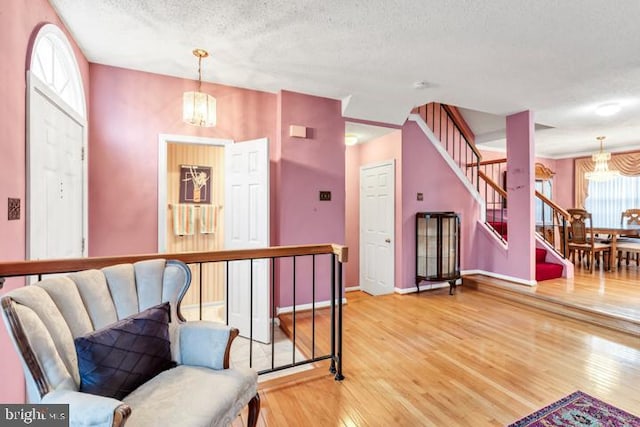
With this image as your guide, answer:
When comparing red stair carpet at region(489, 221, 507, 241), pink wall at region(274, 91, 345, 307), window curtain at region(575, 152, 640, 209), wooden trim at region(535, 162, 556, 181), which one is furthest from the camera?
wooden trim at region(535, 162, 556, 181)

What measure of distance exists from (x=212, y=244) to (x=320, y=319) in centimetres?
199

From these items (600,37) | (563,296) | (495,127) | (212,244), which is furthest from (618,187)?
(212,244)

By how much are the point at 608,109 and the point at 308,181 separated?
4146 mm

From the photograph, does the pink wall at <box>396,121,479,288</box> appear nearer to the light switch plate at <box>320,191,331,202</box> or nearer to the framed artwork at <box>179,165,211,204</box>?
the light switch plate at <box>320,191,331,202</box>

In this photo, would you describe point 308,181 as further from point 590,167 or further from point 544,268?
point 590,167

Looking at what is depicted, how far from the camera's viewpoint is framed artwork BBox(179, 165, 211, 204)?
4.31m

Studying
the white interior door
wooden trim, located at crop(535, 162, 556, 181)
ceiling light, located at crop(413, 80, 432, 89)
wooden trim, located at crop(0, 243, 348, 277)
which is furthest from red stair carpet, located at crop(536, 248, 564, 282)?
the white interior door

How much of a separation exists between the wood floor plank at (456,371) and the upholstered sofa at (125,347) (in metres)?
0.69

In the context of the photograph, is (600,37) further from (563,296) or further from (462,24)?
(563,296)

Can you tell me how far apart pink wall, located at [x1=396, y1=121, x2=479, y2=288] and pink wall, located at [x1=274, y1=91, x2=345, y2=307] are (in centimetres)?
110

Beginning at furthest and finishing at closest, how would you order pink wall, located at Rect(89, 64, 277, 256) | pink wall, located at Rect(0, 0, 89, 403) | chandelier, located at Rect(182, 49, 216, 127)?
pink wall, located at Rect(89, 64, 277, 256) → chandelier, located at Rect(182, 49, 216, 127) → pink wall, located at Rect(0, 0, 89, 403)

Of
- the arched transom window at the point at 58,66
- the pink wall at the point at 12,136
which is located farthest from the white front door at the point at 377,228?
the pink wall at the point at 12,136

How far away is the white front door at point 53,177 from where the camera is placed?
1.97 meters

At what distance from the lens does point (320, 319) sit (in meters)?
3.58
